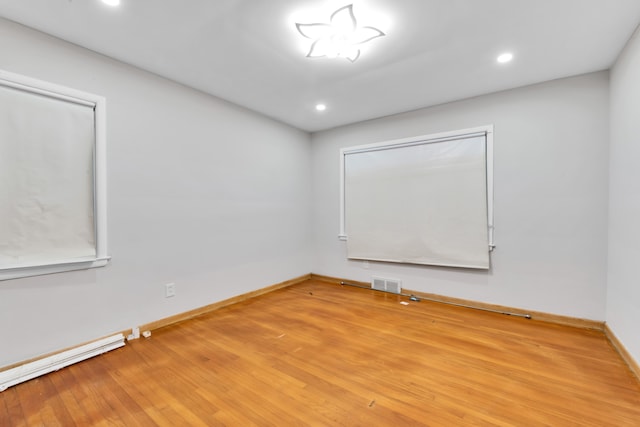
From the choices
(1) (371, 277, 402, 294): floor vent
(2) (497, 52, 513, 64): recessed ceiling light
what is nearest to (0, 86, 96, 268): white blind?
(1) (371, 277, 402, 294): floor vent

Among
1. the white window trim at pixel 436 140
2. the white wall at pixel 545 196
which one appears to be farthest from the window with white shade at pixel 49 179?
the white wall at pixel 545 196

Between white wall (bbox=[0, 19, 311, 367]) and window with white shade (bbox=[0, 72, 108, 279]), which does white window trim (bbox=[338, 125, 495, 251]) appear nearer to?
white wall (bbox=[0, 19, 311, 367])

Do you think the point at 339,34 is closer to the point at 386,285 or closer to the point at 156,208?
the point at 156,208

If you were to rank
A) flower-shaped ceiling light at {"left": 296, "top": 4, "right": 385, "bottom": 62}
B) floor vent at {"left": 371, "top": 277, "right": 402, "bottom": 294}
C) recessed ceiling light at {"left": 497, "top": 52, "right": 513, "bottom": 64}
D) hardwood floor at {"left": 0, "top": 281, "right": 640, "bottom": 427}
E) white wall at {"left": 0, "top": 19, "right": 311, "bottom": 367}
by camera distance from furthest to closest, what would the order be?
floor vent at {"left": 371, "top": 277, "right": 402, "bottom": 294} → recessed ceiling light at {"left": 497, "top": 52, "right": 513, "bottom": 64} → white wall at {"left": 0, "top": 19, "right": 311, "bottom": 367} → flower-shaped ceiling light at {"left": 296, "top": 4, "right": 385, "bottom": 62} → hardwood floor at {"left": 0, "top": 281, "right": 640, "bottom": 427}

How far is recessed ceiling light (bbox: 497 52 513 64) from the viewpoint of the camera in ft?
7.73

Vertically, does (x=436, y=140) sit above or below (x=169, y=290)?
above

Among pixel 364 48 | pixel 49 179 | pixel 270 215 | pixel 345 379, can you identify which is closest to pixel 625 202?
pixel 364 48

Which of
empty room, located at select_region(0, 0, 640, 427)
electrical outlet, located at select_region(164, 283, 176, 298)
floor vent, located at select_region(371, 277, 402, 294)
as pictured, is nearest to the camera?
empty room, located at select_region(0, 0, 640, 427)

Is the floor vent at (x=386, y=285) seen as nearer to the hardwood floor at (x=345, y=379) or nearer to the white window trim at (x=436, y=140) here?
the white window trim at (x=436, y=140)

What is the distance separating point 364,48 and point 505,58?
4.27 ft

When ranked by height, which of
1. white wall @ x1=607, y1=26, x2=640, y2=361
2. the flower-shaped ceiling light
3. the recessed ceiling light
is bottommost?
white wall @ x1=607, y1=26, x2=640, y2=361

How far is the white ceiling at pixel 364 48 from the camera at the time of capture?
182 cm

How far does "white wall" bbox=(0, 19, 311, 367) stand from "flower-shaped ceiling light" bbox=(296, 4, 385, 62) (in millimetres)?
1618

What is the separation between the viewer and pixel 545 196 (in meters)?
2.87
